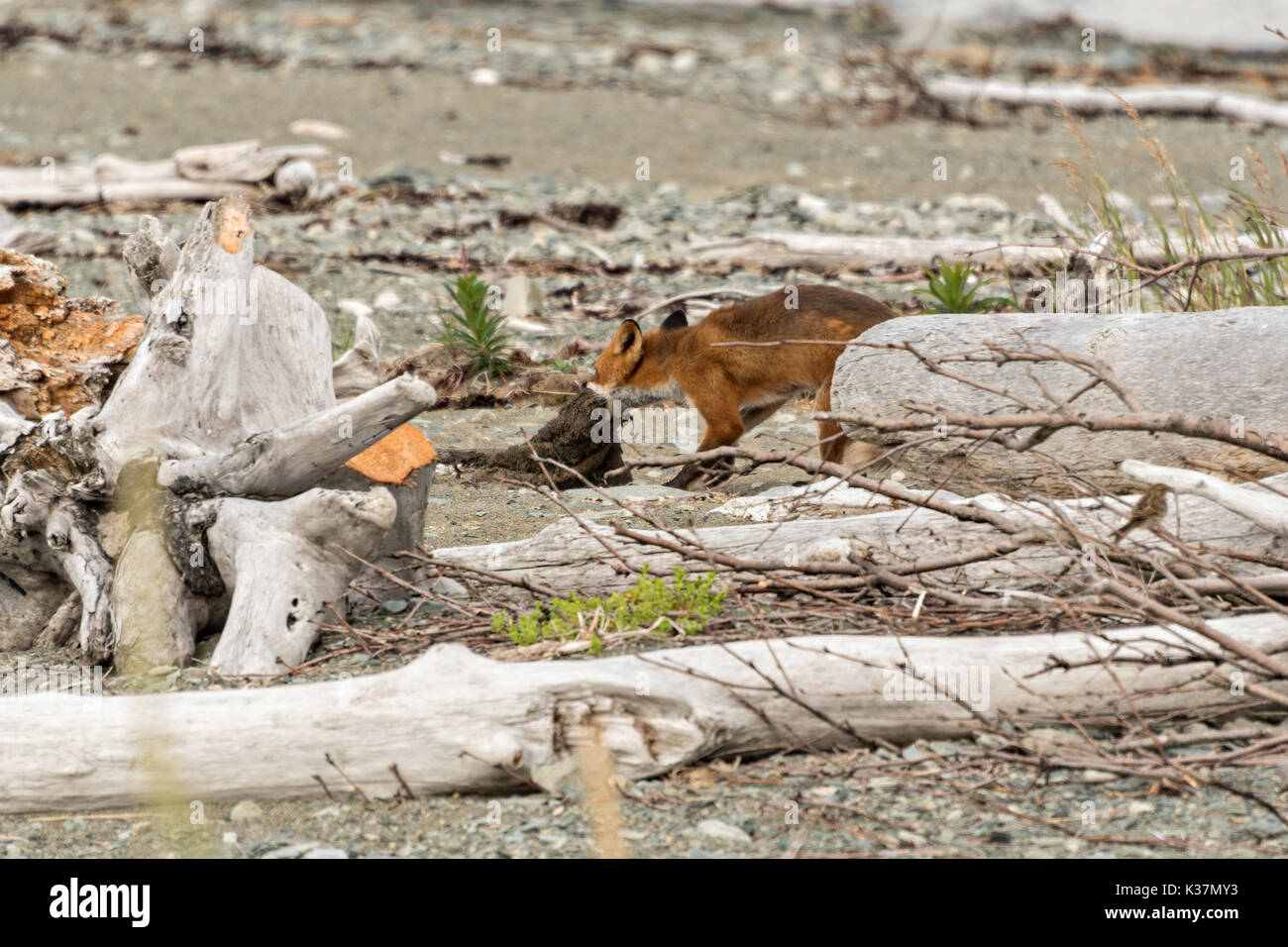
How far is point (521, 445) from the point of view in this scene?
22.6 ft

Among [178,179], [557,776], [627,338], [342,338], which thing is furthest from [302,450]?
[178,179]

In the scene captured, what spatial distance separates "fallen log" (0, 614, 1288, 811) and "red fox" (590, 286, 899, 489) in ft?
8.88

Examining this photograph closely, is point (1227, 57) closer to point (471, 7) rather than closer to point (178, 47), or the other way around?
point (471, 7)

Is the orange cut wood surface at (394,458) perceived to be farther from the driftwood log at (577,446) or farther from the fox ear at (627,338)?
the fox ear at (627,338)

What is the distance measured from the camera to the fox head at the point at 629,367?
300 inches

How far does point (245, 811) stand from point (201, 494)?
1373 millimetres

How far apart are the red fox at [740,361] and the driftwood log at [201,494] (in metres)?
2.54

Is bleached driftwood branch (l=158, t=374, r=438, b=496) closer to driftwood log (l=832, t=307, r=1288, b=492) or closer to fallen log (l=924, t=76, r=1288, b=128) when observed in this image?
driftwood log (l=832, t=307, r=1288, b=492)

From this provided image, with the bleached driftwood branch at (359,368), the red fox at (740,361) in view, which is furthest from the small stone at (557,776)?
the red fox at (740,361)

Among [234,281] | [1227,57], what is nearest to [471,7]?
[1227,57]

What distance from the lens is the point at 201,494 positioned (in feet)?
15.5

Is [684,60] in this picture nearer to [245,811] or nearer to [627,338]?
[627,338]

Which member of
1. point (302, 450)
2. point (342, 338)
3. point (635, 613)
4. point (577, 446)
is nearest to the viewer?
point (635, 613)
